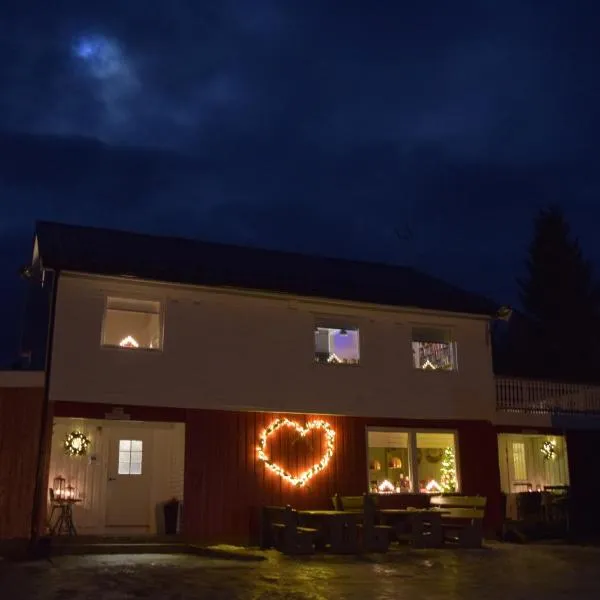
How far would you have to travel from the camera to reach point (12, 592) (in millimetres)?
9797

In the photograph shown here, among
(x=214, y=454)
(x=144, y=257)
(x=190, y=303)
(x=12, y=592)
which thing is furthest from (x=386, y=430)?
(x=12, y=592)

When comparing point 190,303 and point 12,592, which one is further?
point 190,303

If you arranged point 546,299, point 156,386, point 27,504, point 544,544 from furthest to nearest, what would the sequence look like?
1. point 546,299
2. point 544,544
3. point 156,386
4. point 27,504

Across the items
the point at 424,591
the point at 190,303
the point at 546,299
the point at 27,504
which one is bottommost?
the point at 424,591

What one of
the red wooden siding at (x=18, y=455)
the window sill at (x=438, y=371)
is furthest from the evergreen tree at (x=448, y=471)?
the red wooden siding at (x=18, y=455)

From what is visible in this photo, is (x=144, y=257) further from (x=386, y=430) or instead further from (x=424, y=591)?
(x=424, y=591)

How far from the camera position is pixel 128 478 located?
57.9 feet

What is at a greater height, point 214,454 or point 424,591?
point 214,454

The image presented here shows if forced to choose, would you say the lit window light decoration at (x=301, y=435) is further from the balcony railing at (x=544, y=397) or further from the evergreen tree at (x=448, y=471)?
the balcony railing at (x=544, y=397)

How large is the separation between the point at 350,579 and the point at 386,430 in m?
6.94

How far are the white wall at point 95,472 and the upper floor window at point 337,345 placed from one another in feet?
12.0

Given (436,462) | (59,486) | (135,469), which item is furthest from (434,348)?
(59,486)

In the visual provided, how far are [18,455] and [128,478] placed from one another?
352cm

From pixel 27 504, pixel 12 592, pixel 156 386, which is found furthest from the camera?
pixel 156 386
